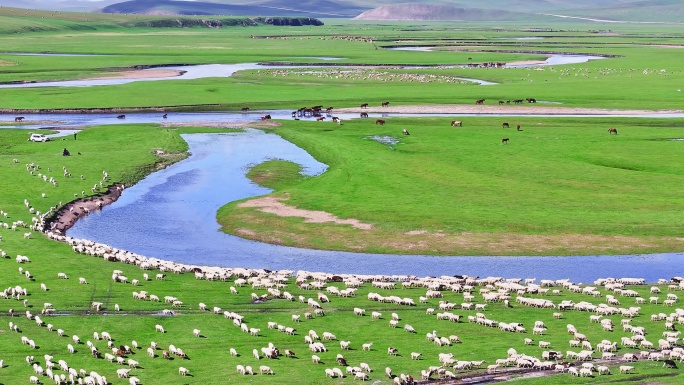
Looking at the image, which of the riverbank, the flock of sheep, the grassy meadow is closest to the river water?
the riverbank

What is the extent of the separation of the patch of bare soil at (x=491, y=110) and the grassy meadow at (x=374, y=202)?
2.68m

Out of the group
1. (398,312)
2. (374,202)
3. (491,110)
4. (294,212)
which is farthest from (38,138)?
(398,312)

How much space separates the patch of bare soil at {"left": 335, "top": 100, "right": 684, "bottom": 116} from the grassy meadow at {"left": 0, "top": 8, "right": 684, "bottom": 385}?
8.80ft

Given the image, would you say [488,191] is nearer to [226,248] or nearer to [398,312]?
[226,248]

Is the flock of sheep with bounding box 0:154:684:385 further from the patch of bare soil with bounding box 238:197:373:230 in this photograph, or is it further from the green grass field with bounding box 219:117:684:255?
the patch of bare soil with bounding box 238:197:373:230

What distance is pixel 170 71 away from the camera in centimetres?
13700

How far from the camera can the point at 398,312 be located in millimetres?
34125

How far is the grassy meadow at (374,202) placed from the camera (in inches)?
1202

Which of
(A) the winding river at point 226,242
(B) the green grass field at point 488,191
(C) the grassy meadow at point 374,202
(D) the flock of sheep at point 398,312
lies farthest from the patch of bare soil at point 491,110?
(D) the flock of sheep at point 398,312

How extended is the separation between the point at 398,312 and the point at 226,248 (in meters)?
13.9

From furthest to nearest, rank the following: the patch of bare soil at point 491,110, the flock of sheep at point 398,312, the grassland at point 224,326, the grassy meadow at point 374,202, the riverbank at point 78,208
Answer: the patch of bare soil at point 491,110
the riverbank at point 78,208
the grassy meadow at point 374,202
the grassland at point 224,326
the flock of sheep at point 398,312

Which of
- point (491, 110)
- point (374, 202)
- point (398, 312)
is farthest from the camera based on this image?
point (491, 110)

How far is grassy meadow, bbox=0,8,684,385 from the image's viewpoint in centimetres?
3053

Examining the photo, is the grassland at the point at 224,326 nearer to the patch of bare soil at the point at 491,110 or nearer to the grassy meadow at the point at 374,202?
the grassy meadow at the point at 374,202
